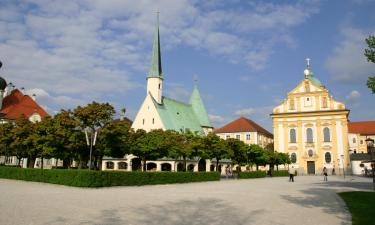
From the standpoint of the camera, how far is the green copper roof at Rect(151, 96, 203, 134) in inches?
2955

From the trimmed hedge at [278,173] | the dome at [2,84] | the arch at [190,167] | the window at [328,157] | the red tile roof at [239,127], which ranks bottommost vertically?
the trimmed hedge at [278,173]

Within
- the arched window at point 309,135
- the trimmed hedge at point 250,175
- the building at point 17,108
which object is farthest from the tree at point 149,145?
the arched window at point 309,135

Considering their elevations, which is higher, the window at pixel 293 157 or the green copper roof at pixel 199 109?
the green copper roof at pixel 199 109

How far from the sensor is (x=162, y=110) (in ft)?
251

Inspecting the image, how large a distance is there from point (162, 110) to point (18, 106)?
30566mm

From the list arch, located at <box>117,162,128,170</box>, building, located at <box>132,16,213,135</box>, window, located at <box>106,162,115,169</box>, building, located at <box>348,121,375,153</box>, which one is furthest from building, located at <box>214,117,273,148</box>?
window, located at <box>106,162,115,169</box>

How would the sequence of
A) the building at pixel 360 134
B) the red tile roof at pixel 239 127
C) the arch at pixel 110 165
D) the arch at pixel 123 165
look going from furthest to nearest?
the building at pixel 360 134, the red tile roof at pixel 239 127, the arch at pixel 110 165, the arch at pixel 123 165

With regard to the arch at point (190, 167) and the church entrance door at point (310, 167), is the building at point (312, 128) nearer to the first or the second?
the church entrance door at point (310, 167)

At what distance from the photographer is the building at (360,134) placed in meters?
106

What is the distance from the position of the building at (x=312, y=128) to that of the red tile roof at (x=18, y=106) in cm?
5300

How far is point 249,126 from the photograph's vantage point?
3676 inches

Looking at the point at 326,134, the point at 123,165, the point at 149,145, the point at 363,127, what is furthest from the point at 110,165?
the point at 363,127

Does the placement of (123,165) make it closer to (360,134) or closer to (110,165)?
(110,165)

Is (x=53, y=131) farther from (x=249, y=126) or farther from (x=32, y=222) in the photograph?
(x=249, y=126)
